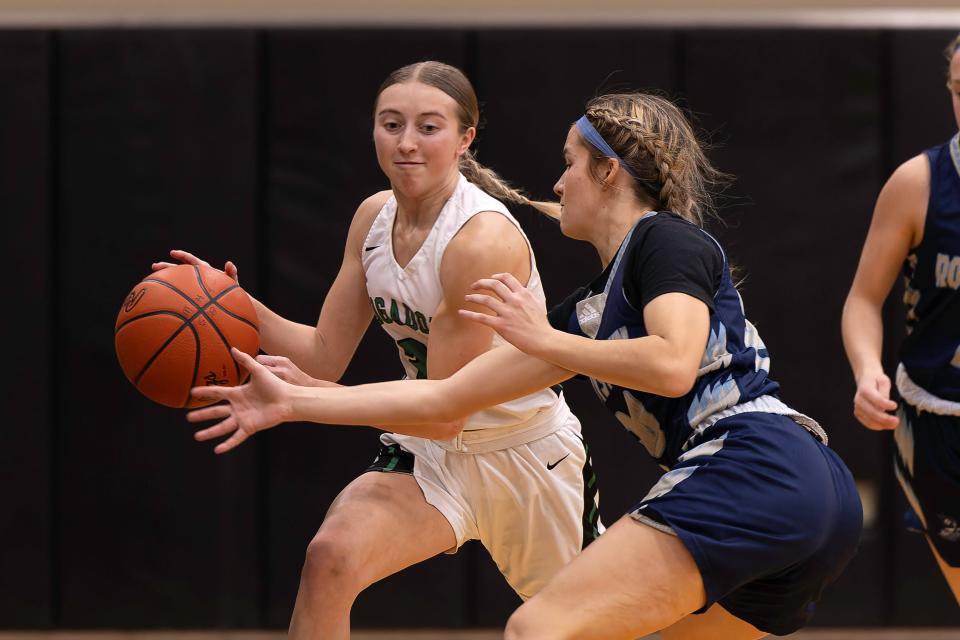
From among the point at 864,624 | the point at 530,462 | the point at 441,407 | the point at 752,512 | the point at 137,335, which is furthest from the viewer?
the point at 864,624

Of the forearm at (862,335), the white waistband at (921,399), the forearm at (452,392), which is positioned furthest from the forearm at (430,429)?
the white waistband at (921,399)

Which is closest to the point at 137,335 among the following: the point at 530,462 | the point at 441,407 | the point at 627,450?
the point at 441,407

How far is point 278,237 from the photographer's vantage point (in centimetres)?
513

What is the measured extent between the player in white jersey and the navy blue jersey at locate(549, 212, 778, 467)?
2.03ft

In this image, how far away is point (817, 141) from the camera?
516 cm

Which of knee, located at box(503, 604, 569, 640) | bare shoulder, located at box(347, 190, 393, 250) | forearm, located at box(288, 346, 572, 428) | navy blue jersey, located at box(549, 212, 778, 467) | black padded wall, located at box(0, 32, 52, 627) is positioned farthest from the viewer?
black padded wall, located at box(0, 32, 52, 627)

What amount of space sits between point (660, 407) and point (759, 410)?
0.20m

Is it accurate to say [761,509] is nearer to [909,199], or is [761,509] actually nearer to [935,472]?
[935,472]

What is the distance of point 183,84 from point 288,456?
1517 millimetres

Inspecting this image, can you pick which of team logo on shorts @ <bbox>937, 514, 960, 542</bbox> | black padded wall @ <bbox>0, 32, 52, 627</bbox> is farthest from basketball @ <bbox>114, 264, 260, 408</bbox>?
black padded wall @ <bbox>0, 32, 52, 627</bbox>

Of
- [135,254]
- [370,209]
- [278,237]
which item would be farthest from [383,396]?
[135,254]

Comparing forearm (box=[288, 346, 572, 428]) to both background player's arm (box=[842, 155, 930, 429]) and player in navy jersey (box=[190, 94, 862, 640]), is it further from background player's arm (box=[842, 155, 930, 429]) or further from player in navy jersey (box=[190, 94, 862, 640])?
background player's arm (box=[842, 155, 930, 429])

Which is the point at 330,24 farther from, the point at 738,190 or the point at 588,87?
the point at 738,190

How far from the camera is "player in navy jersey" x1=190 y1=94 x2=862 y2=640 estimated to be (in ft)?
7.93
